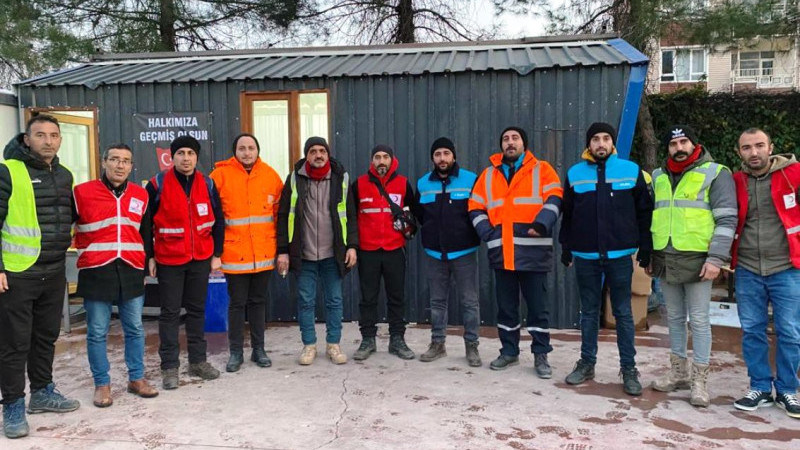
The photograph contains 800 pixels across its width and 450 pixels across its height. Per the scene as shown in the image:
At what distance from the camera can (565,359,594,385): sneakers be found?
4.23m

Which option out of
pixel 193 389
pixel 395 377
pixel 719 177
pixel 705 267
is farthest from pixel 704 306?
pixel 193 389

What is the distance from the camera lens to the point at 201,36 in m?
10.9

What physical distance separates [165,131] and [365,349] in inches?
126

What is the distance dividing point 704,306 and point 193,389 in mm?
3490

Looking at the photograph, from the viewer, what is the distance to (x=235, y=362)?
15.2ft

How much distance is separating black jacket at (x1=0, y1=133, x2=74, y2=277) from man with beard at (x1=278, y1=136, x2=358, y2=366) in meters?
1.48

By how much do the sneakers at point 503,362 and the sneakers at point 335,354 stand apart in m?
1.16

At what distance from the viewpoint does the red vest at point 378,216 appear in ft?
15.7

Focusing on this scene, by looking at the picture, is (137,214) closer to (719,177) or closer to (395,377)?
(395,377)

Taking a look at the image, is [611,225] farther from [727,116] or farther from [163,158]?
[727,116]

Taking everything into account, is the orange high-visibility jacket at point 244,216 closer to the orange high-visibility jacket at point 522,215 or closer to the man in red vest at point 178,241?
the man in red vest at point 178,241

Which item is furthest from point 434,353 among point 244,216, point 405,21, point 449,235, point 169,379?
point 405,21

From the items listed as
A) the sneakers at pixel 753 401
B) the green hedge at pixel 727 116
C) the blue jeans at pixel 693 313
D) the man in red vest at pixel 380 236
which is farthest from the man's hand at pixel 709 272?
the green hedge at pixel 727 116

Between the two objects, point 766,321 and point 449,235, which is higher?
point 449,235
